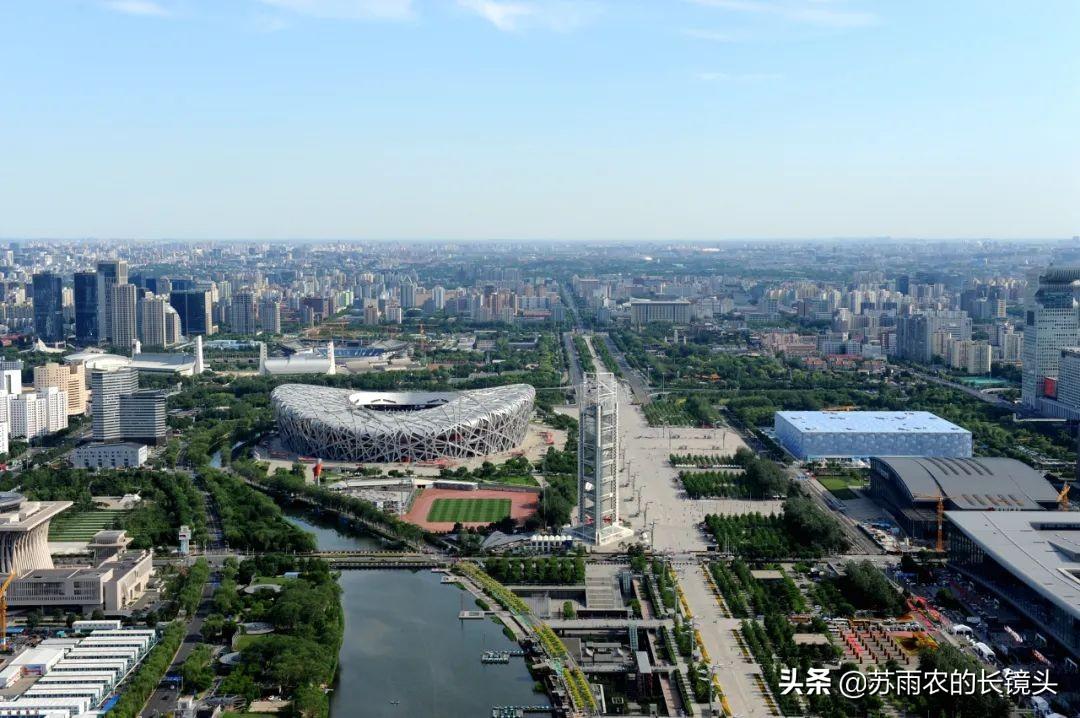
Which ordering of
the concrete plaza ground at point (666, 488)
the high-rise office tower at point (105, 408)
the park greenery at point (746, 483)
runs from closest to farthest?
the concrete plaza ground at point (666, 488), the park greenery at point (746, 483), the high-rise office tower at point (105, 408)

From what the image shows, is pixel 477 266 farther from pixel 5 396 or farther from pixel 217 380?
pixel 5 396

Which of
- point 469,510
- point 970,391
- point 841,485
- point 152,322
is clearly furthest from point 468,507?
point 152,322

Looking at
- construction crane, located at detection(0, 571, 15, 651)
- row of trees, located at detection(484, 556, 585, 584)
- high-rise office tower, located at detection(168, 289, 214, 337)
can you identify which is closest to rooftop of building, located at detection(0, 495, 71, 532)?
construction crane, located at detection(0, 571, 15, 651)

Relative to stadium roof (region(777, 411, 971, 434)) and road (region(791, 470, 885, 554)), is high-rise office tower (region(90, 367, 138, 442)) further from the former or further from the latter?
road (region(791, 470, 885, 554))

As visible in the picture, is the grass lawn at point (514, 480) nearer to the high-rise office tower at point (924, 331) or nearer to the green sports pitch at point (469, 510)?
the green sports pitch at point (469, 510)

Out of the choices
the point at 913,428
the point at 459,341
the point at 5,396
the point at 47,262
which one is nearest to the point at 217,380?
the point at 5,396

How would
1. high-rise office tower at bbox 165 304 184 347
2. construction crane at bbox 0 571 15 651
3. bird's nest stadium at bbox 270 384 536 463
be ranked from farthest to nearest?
1. high-rise office tower at bbox 165 304 184 347
2. bird's nest stadium at bbox 270 384 536 463
3. construction crane at bbox 0 571 15 651

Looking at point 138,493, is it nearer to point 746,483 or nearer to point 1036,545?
point 746,483

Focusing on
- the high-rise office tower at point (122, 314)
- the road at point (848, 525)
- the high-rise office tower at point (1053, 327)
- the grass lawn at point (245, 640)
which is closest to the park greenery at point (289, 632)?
the grass lawn at point (245, 640)
